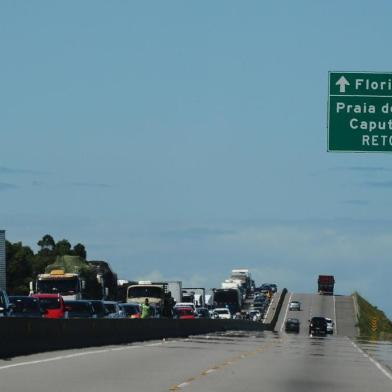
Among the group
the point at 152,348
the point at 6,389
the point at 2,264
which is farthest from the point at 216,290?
the point at 6,389

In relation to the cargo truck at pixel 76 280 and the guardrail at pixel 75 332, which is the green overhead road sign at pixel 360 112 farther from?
the cargo truck at pixel 76 280

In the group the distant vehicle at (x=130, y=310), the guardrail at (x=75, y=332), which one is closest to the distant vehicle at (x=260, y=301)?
the distant vehicle at (x=130, y=310)

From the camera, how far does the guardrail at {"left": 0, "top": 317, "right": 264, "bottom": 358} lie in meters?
34.9

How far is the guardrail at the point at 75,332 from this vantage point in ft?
115

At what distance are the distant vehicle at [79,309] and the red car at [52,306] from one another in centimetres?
40

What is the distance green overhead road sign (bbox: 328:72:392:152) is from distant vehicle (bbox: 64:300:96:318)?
74.2 ft

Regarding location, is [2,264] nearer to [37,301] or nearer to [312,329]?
[37,301]

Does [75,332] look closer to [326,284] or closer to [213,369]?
[213,369]

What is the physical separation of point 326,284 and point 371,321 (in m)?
24.4

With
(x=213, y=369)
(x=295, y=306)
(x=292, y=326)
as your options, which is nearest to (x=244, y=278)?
(x=295, y=306)

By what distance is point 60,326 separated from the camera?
4066 centimetres

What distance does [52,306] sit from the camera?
57.7 metres

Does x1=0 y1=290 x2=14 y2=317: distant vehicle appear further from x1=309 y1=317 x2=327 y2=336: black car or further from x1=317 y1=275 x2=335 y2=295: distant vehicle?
x1=317 y1=275 x2=335 y2=295: distant vehicle

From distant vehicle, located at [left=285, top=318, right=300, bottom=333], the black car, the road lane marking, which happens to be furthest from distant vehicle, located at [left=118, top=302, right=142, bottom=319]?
distant vehicle, located at [left=285, top=318, right=300, bottom=333]
